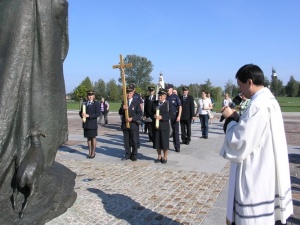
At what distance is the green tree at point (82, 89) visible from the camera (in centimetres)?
7069

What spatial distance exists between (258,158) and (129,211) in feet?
8.68

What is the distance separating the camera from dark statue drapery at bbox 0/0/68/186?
294cm

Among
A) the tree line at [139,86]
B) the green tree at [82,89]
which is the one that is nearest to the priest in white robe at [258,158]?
the tree line at [139,86]

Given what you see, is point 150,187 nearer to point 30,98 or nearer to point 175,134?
point 30,98

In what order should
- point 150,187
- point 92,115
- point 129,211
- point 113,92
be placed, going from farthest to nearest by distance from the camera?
1. point 113,92
2. point 92,115
3. point 150,187
4. point 129,211

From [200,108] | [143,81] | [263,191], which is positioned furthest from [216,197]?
[143,81]

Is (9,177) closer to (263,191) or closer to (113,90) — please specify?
(263,191)

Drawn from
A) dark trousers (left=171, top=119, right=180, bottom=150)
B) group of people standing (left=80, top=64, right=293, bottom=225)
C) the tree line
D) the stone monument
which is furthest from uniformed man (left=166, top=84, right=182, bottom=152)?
the tree line

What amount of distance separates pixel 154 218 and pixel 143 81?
98195 millimetres

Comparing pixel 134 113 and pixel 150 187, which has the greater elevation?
pixel 134 113

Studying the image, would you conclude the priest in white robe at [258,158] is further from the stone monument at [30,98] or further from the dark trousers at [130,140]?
the dark trousers at [130,140]

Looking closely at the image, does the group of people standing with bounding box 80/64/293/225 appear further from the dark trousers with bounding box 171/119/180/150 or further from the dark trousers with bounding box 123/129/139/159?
the dark trousers with bounding box 171/119/180/150

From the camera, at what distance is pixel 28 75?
10.1 ft

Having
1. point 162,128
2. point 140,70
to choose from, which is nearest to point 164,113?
point 162,128
